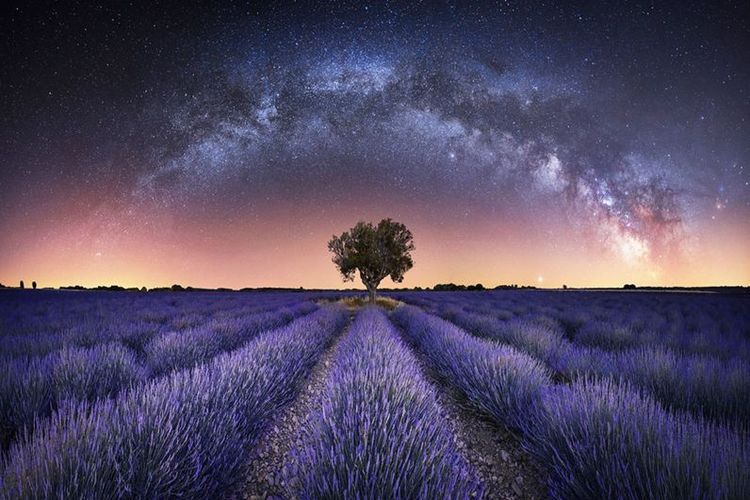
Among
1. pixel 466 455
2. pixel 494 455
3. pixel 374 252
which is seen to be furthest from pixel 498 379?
pixel 374 252

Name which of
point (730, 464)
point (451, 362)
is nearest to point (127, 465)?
point (730, 464)

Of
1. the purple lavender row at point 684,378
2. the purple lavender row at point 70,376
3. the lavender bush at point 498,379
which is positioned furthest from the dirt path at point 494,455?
the purple lavender row at point 70,376

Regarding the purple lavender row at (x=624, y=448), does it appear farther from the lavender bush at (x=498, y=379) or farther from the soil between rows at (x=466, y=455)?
the soil between rows at (x=466, y=455)

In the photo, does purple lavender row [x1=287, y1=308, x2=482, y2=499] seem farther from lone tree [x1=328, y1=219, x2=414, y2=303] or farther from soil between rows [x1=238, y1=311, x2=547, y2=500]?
lone tree [x1=328, y1=219, x2=414, y2=303]

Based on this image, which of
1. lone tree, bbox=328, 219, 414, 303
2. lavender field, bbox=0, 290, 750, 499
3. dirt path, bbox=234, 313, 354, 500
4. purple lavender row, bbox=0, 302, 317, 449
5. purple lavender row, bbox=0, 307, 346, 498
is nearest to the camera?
purple lavender row, bbox=0, 307, 346, 498

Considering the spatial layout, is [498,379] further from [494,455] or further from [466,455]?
[466,455]

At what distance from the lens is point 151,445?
1572 millimetres

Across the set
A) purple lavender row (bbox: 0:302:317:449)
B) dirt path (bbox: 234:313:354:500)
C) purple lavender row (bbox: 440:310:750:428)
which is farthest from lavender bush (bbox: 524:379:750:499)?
purple lavender row (bbox: 0:302:317:449)

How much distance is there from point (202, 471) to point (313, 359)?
3.57m

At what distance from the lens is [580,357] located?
12.4 feet

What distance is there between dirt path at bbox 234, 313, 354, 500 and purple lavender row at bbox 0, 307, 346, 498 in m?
0.13

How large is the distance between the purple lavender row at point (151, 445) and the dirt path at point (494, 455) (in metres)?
1.89

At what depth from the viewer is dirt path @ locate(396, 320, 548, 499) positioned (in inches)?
86.1

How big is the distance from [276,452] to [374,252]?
20.5 metres
